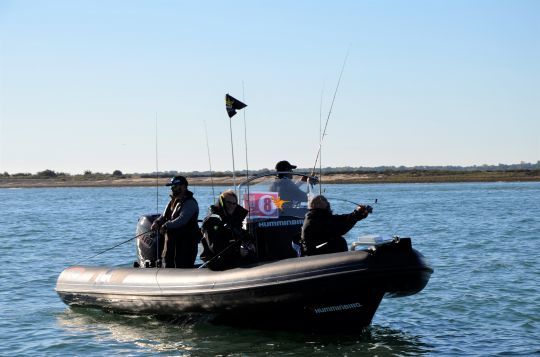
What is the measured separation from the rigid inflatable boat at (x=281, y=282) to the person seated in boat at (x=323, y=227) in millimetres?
253

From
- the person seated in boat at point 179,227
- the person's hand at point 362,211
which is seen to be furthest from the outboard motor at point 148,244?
the person's hand at point 362,211

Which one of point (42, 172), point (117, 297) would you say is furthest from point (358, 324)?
point (42, 172)

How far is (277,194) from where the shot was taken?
421 inches

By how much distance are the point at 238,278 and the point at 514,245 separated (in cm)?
1192

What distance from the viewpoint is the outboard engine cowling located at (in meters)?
11.6

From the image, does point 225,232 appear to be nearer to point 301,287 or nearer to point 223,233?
point 223,233

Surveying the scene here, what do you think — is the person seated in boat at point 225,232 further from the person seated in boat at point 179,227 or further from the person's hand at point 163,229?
the person's hand at point 163,229

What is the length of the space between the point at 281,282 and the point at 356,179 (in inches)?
3296

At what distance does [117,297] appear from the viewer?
11.2 metres

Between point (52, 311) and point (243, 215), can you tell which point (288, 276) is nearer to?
point (243, 215)

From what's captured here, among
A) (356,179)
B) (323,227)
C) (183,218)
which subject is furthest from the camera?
(356,179)

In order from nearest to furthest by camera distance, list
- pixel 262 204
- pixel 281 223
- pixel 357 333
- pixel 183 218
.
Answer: pixel 357 333 → pixel 281 223 → pixel 262 204 → pixel 183 218

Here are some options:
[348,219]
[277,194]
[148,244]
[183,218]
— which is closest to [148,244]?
[148,244]

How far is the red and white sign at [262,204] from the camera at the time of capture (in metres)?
10.5
